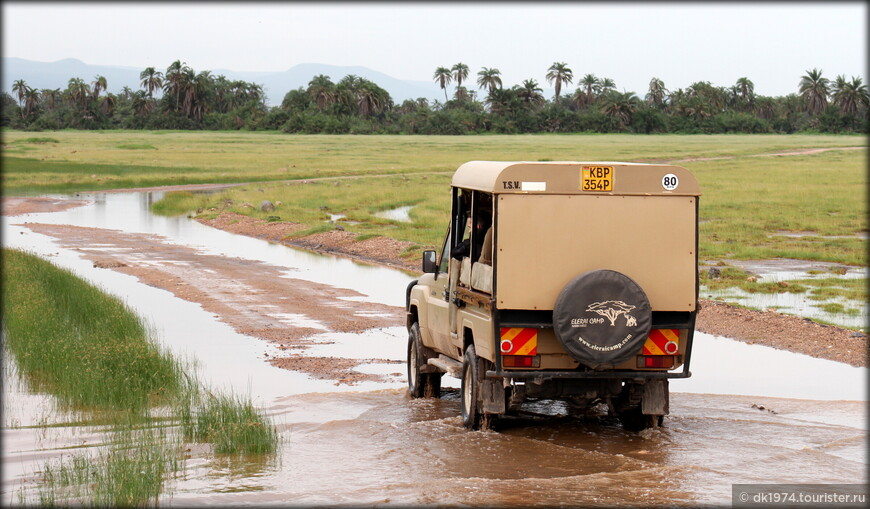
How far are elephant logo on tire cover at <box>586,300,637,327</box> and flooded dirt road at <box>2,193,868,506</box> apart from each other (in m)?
1.28

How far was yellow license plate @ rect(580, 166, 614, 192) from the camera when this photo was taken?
1042 cm

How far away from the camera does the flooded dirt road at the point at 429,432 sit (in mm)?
9156

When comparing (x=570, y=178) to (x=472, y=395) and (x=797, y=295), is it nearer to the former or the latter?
(x=472, y=395)

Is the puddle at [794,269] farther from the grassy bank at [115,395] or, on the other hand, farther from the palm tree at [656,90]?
the palm tree at [656,90]

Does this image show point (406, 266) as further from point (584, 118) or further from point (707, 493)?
point (584, 118)

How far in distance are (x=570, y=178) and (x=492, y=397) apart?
2.29 meters

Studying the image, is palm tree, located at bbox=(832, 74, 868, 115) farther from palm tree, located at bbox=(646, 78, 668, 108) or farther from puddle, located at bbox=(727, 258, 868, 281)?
puddle, located at bbox=(727, 258, 868, 281)

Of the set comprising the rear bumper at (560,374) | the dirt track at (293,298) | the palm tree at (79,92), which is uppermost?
the palm tree at (79,92)

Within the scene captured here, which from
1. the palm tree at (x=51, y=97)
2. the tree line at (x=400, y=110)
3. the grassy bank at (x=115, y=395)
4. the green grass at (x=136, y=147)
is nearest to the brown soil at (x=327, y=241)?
the grassy bank at (x=115, y=395)

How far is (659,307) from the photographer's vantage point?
34.4 ft

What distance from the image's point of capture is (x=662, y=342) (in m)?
10.6

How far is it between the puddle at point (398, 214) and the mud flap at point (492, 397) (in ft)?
95.5

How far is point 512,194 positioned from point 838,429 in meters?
4.38

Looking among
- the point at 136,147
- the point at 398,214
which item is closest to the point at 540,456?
the point at 398,214
